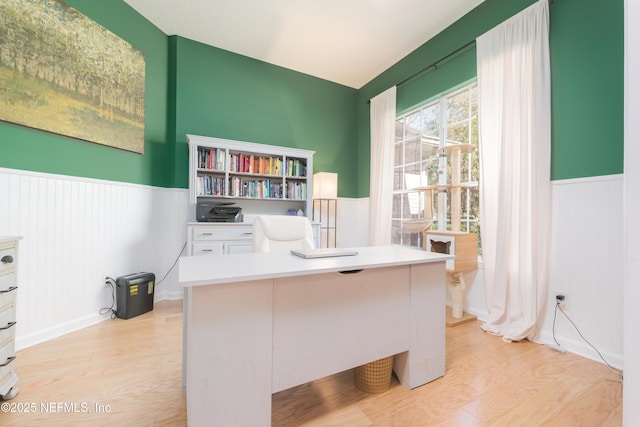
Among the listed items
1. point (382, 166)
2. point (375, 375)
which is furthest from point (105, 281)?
point (382, 166)

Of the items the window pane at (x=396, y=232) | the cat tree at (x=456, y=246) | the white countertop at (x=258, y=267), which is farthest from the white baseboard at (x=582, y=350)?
the window pane at (x=396, y=232)

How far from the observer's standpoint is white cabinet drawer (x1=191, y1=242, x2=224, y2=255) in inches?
105

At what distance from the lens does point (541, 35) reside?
1948 millimetres

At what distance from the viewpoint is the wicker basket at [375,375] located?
1.36 m

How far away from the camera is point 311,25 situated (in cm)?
278

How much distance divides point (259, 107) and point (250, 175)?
0.99 m

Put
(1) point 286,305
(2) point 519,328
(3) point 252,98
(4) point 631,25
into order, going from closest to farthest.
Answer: (4) point 631,25
(1) point 286,305
(2) point 519,328
(3) point 252,98

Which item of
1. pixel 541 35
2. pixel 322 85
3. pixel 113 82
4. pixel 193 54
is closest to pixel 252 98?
pixel 193 54

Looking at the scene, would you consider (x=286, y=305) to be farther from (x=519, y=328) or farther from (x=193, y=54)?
(x=193, y=54)

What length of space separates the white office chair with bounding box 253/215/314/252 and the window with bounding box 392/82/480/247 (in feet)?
3.81

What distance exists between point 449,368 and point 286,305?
4.05ft

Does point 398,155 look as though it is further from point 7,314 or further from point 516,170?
point 7,314

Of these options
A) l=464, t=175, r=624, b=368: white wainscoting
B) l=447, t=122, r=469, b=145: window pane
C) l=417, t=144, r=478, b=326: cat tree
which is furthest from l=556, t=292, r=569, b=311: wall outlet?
l=447, t=122, r=469, b=145: window pane

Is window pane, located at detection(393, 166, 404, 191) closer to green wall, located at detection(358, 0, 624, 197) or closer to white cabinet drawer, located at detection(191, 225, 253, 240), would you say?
green wall, located at detection(358, 0, 624, 197)
